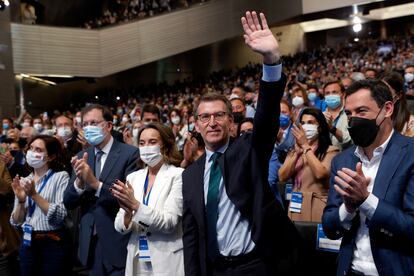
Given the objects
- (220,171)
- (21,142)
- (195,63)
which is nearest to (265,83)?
(220,171)

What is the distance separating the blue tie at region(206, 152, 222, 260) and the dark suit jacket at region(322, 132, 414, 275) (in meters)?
0.55

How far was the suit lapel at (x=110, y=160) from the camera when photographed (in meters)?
3.48

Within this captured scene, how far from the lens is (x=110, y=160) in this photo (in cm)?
354

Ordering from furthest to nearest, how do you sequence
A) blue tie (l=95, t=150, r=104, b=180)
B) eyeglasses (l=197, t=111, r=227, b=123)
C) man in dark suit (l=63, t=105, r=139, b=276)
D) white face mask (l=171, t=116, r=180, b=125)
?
white face mask (l=171, t=116, r=180, b=125) → blue tie (l=95, t=150, r=104, b=180) → man in dark suit (l=63, t=105, r=139, b=276) → eyeglasses (l=197, t=111, r=227, b=123)

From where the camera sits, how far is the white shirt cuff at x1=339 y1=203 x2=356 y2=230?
2.19 meters

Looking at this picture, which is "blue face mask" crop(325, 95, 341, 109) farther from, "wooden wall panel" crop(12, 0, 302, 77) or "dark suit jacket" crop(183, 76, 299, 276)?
"wooden wall panel" crop(12, 0, 302, 77)

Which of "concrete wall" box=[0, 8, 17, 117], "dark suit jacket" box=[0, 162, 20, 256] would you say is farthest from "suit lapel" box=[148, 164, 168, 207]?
"concrete wall" box=[0, 8, 17, 117]

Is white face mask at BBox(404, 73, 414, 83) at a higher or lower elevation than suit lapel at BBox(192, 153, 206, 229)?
higher

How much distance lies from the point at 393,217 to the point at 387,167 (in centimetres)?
23

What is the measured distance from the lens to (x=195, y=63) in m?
23.0

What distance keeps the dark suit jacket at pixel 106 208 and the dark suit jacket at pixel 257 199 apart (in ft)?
3.13

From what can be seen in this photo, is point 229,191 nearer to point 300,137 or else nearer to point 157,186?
point 157,186

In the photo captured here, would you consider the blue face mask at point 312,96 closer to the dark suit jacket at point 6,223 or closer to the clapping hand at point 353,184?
the dark suit jacket at point 6,223

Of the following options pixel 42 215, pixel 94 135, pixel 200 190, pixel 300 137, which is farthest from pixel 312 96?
pixel 200 190
